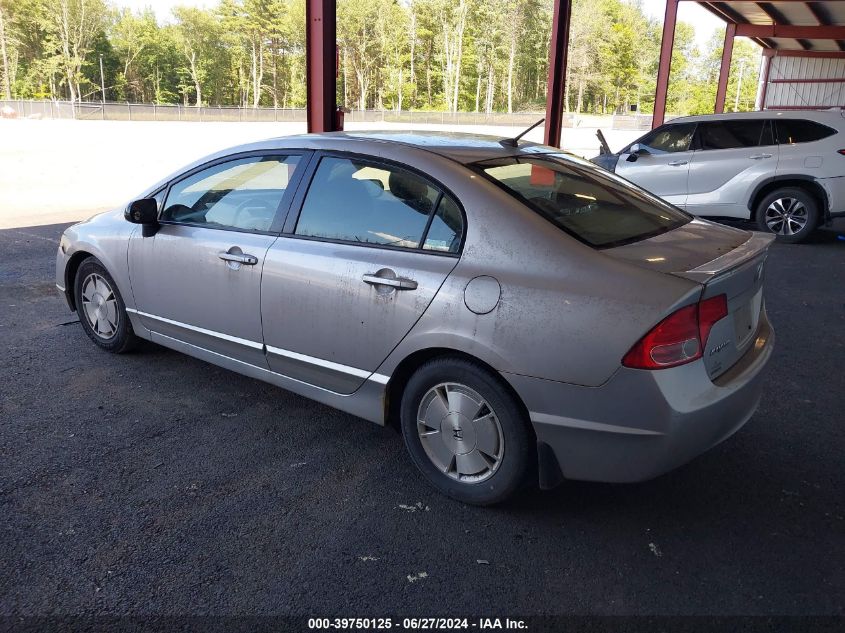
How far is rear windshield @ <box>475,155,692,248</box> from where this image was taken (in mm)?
3057

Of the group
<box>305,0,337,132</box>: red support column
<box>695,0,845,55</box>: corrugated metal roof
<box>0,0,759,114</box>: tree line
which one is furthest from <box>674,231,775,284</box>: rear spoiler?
<box>0,0,759,114</box>: tree line

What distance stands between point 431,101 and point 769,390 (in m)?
88.1

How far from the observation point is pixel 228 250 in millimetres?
3787

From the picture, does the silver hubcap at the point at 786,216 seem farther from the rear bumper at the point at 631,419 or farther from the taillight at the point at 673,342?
the taillight at the point at 673,342

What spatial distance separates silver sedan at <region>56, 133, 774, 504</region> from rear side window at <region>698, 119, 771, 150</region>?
7.15m

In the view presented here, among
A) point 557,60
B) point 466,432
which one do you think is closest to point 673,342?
point 466,432

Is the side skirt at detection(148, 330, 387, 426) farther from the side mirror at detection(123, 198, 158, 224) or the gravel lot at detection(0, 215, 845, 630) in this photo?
the side mirror at detection(123, 198, 158, 224)

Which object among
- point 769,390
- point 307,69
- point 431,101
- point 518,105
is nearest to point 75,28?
point 431,101

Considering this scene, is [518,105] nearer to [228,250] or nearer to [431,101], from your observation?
[431,101]

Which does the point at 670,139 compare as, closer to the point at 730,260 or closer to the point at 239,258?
the point at 730,260

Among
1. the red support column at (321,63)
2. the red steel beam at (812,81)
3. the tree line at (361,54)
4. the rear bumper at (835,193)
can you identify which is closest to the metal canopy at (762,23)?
the rear bumper at (835,193)

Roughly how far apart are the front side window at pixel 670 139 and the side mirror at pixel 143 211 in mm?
8508

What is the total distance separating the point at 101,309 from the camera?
481cm

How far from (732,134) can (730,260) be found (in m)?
8.16
